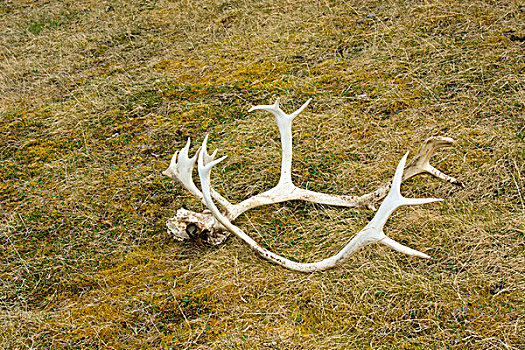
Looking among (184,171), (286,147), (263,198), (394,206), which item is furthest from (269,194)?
(394,206)

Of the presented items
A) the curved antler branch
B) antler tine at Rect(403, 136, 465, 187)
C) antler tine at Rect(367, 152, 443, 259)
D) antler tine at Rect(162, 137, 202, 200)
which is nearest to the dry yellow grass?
the curved antler branch

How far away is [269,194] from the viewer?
372cm

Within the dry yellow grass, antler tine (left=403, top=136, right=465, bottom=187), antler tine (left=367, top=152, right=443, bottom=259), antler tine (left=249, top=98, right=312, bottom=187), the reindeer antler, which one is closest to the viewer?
antler tine (left=367, top=152, right=443, bottom=259)

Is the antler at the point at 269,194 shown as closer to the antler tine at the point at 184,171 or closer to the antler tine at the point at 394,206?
the antler tine at the point at 184,171

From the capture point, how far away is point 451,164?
386 centimetres

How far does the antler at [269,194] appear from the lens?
3391 mm

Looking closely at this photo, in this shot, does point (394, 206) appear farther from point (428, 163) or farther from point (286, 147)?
point (286, 147)

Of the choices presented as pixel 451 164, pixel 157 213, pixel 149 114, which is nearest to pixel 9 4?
pixel 149 114

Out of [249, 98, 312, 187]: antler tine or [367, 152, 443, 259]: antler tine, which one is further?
[249, 98, 312, 187]: antler tine

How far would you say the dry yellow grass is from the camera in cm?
286

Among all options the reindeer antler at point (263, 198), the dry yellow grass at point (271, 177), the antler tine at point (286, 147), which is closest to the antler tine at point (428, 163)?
the reindeer antler at point (263, 198)

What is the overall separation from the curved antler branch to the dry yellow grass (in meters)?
0.09

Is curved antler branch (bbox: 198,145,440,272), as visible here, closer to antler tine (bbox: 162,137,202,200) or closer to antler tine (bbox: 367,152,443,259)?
antler tine (bbox: 367,152,443,259)

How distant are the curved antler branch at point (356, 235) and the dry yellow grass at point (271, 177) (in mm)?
94
